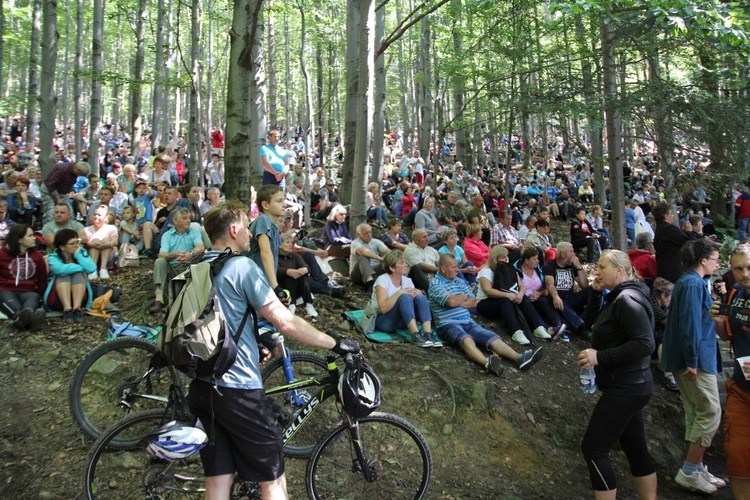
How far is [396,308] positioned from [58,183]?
24.2ft

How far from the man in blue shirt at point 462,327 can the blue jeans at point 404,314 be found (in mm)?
312

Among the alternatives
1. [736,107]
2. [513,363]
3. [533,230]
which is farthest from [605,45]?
[513,363]

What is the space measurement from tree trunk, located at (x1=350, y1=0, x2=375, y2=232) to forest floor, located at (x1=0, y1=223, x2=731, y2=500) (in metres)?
2.22

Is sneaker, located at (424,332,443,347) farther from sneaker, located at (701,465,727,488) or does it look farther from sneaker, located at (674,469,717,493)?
sneaker, located at (701,465,727,488)

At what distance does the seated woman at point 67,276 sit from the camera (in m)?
6.38

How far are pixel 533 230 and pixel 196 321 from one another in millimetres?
9712

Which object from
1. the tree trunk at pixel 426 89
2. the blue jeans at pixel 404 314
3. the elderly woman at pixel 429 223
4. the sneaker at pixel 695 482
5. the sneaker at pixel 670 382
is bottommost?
the sneaker at pixel 695 482

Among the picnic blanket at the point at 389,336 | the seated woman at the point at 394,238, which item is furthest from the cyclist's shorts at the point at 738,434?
the seated woman at the point at 394,238

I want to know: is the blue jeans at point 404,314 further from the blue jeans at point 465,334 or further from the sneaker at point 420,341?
the blue jeans at point 465,334

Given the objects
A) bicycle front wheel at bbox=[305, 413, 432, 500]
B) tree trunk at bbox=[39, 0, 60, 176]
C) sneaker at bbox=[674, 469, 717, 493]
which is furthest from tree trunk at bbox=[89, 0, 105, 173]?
sneaker at bbox=[674, 469, 717, 493]

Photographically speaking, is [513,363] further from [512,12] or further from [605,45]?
[512,12]

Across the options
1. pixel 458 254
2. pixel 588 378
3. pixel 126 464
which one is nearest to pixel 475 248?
pixel 458 254

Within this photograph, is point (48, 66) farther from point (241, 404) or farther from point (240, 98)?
point (241, 404)

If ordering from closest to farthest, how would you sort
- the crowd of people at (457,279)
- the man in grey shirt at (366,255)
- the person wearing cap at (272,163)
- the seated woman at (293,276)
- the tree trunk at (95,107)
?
the crowd of people at (457,279), the seated woman at (293,276), the man in grey shirt at (366,255), the person wearing cap at (272,163), the tree trunk at (95,107)
